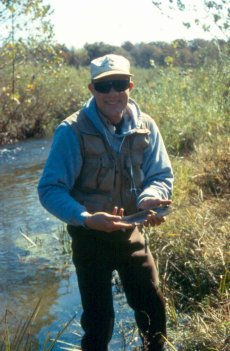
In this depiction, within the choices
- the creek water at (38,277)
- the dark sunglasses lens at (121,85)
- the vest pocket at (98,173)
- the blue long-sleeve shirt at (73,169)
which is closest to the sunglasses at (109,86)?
the dark sunglasses lens at (121,85)

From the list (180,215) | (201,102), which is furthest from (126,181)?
(201,102)

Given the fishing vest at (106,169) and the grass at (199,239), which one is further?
the grass at (199,239)

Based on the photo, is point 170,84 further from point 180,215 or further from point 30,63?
point 180,215

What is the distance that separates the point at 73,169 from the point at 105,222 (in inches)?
15.9

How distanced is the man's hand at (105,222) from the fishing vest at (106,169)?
0.27 m

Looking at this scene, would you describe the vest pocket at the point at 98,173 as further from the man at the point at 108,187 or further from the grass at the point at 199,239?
the grass at the point at 199,239

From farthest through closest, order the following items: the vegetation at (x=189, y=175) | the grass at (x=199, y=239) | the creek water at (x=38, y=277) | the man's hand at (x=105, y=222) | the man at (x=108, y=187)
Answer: the creek water at (x=38, y=277) → the vegetation at (x=189, y=175) → the grass at (x=199, y=239) → the man at (x=108, y=187) → the man's hand at (x=105, y=222)

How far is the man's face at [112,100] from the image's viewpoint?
3.48 meters

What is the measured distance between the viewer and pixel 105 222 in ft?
10.5

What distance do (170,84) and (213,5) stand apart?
19.3 ft

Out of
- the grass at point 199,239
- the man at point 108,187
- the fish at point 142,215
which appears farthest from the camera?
the grass at point 199,239

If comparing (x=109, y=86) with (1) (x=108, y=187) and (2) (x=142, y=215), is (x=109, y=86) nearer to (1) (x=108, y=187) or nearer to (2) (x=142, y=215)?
(1) (x=108, y=187)

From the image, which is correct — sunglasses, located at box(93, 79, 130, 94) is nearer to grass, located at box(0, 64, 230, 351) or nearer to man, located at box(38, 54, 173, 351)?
man, located at box(38, 54, 173, 351)

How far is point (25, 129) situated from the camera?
60.7 ft
